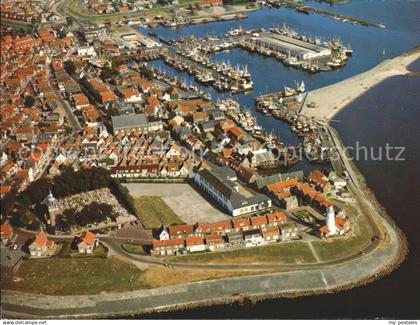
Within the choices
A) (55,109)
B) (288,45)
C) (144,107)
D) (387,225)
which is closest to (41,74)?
(55,109)

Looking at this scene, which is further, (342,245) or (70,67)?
(70,67)

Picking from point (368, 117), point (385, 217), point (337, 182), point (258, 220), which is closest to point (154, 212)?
point (258, 220)

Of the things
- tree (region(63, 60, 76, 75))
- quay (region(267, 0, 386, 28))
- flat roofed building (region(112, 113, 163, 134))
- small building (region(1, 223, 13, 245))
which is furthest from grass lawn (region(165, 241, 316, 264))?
quay (region(267, 0, 386, 28))

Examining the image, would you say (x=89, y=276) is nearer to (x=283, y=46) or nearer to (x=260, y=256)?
(x=260, y=256)

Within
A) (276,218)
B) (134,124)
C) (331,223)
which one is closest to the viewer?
(331,223)

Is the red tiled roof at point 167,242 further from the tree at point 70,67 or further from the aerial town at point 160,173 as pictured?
the tree at point 70,67

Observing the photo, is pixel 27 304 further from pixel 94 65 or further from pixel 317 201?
pixel 94 65
